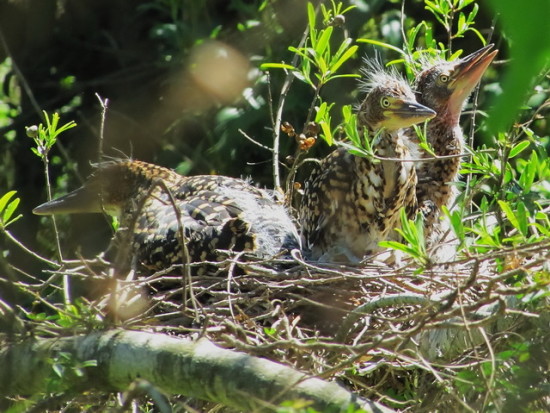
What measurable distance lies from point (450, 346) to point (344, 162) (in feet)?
3.51

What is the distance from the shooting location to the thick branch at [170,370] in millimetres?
1624

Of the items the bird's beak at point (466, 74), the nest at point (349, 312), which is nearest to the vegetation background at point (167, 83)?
the bird's beak at point (466, 74)

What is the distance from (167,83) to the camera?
4934mm

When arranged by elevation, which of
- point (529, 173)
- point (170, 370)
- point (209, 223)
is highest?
point (529, 173)

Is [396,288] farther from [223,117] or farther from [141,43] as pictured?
[141,43]

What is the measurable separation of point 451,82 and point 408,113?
0.81 metres

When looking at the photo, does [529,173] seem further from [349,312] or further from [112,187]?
[112,187]

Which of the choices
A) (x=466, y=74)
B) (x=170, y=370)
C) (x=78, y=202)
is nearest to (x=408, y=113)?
(x=466, y=74)

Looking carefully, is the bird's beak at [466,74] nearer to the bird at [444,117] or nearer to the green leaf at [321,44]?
the bird at [444,117]

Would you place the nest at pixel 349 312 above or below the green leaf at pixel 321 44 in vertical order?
below

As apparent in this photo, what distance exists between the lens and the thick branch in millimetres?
1624

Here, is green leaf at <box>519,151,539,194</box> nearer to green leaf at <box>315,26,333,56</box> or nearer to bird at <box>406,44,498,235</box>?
green leaf at <box>315,26,333,56</box>

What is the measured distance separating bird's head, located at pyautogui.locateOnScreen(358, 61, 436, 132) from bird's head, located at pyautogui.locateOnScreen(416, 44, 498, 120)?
562 mm

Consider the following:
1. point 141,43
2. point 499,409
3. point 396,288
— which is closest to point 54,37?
point 141,43
